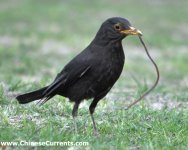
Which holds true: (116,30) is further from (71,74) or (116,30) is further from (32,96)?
(32,96)

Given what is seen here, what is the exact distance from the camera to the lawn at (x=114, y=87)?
7781mm

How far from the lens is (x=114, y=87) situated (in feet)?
40.0

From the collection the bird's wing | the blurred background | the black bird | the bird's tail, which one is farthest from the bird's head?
the blurred background

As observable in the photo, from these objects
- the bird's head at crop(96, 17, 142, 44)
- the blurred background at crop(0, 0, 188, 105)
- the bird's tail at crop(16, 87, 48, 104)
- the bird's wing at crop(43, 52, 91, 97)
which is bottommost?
the blurred background at crop(0, 0, 188, 105)

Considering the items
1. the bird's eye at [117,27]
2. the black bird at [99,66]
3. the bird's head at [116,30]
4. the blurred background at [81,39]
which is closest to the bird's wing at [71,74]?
the black bird at [99,66]

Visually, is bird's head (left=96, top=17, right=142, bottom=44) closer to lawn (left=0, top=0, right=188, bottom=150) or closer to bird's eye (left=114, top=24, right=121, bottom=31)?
bird's eye (left=114, top=24, right=121, bottom=31)

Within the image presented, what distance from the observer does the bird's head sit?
25.4 ft

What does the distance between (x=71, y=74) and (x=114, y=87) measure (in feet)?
14.2

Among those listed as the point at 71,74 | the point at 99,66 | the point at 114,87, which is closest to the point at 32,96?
the point at 71,74

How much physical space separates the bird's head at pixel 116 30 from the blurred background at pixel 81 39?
3043 mm

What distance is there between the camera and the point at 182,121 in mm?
8703

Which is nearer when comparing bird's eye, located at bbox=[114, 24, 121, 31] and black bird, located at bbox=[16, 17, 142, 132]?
black bird, located at bbox=[16, 17, 142, 132]

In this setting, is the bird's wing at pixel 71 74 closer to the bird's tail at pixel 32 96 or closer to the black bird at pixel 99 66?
the black bird at pixel 99 66

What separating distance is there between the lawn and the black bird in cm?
48
